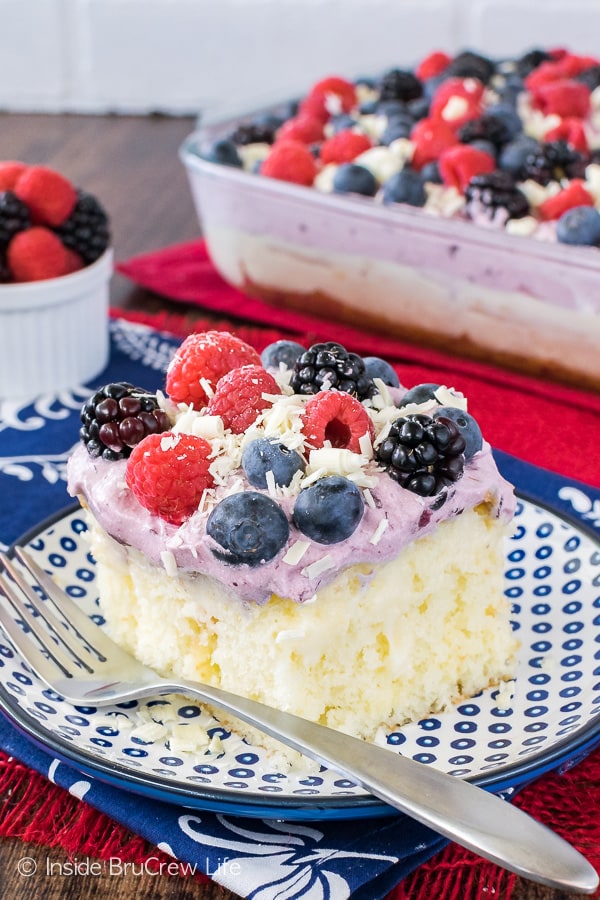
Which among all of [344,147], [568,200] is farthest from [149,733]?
[344,147]

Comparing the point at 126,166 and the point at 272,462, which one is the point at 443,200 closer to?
the point at 272,462

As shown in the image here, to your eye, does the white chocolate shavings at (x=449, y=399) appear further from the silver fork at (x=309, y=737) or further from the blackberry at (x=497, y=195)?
the blackberry at (x=497, y=195)

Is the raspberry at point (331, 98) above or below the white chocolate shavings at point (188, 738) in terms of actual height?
above

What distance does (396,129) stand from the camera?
2.83 metres

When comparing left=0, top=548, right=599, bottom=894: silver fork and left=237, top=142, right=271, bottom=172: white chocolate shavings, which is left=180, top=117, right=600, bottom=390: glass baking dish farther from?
left=0, top=548, right=599, bottom=894: silver fork

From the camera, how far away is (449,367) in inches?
98.7

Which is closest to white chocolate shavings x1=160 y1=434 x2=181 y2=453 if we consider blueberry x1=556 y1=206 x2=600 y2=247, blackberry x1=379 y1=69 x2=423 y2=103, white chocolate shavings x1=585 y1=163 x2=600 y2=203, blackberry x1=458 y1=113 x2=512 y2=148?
blueberry x1=556 y1=206 x2=600 y2=247

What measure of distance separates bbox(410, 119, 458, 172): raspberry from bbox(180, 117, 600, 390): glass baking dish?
271mm

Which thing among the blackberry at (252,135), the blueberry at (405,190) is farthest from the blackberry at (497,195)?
the blackberry at (252,135)

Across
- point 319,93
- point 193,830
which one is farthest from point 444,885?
point 319,93

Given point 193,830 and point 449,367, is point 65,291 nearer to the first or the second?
point 449,367

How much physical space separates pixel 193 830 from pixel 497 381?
4.74 ft

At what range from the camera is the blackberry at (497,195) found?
2.41 m

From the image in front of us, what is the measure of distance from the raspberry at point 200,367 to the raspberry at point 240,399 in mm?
59
